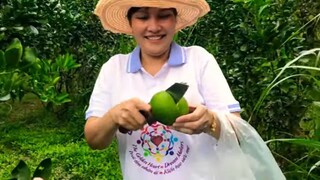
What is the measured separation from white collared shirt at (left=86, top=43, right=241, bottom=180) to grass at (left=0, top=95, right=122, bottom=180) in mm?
1762

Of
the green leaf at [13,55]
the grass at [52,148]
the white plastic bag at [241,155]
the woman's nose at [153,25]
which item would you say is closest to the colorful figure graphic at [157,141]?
the white plastic bag at [241,155]

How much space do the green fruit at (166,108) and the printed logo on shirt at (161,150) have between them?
0.14 metres

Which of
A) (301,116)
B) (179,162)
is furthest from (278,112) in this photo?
(179,162)

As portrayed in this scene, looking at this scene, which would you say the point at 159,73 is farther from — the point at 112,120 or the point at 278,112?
the point at 278,112

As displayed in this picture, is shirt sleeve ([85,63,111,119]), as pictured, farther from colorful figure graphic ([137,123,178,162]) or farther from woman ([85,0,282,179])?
colorful figure graphic ([137,123,178,162])

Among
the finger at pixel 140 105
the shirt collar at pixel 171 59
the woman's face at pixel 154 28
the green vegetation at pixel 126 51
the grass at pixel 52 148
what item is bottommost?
the grass at pixel 52 148

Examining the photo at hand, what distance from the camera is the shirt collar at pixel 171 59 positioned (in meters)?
1.50

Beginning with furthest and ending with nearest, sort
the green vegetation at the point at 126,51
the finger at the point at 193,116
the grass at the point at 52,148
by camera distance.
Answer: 1. the grass at the point at 52,148
2. the green vegetation at the point at 126,51
3. the finger at the point at 193,116

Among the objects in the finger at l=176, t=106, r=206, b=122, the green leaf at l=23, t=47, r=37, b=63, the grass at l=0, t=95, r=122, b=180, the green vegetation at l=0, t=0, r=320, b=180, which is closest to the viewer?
the finger at l=176, t=106, r=206, b=122

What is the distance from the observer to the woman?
147 cm

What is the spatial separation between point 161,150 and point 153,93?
135 mm

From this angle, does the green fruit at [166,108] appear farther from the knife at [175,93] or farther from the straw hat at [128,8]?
the straw hat at [128,8]

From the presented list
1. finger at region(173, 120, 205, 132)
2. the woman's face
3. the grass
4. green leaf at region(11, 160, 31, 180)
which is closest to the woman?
the woman's face

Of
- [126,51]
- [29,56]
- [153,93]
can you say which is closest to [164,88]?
[153,93]
